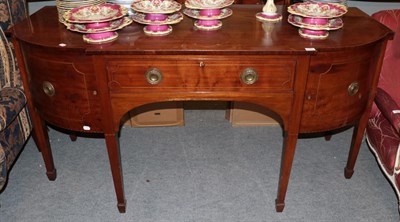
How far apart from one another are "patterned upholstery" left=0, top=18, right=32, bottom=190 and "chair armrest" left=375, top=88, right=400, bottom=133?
1.67m

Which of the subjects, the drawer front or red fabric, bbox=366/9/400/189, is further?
red fabric, bbox=366/9/400/189

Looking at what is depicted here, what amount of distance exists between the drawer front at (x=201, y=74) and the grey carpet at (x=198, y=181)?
710 mm

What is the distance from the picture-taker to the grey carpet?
188 cm

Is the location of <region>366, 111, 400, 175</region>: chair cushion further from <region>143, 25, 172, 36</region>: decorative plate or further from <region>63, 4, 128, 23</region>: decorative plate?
<region>63, 4, 128, 23</region>: decorative plate

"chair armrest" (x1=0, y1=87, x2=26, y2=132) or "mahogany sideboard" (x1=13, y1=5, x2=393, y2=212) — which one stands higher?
"mahogany sideboard" (x1=13, y1=5, x2=393, y2=212)

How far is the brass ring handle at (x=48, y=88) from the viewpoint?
5.14ft

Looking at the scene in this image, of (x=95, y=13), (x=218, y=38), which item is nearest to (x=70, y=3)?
(x=95, y=13)

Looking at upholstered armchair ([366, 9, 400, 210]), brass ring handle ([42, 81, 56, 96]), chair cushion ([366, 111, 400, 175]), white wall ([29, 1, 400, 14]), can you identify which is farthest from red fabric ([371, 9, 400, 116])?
brass ring handle ([42, 81, 56, 96])

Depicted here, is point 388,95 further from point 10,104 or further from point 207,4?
point 10,104

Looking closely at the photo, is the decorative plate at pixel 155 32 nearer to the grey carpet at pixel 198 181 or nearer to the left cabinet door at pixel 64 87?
the left cabinet door at pixel 64 87

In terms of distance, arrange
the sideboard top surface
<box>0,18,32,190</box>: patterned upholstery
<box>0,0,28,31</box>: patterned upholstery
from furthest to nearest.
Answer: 1. <box>0,0,28,31</box>: patterned upholstery
2. <box>0,18,32,190</box>: patterned upholstery
3. the sideboard top surface

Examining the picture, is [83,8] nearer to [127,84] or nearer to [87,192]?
[127,84]

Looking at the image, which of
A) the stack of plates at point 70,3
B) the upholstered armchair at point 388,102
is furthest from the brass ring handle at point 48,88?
the upholstered armchair at point 388,102

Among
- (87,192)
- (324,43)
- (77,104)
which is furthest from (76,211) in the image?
(324,43)
